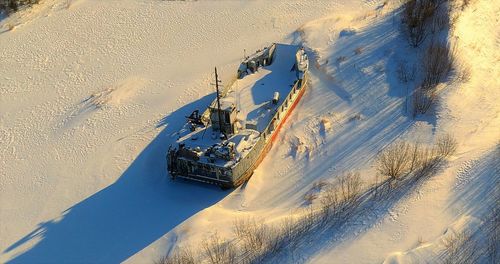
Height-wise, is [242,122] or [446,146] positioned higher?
[242,122]

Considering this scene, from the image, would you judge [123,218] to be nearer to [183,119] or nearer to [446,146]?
[183,119]

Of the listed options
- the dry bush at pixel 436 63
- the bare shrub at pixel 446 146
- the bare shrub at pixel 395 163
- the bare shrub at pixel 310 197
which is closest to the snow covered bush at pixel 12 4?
the bare shrub at pixel 310 197

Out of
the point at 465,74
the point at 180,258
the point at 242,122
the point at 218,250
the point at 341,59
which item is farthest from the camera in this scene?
the point at 341,59

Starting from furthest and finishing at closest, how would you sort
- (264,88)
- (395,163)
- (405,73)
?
(405,73), (264,88), (395,163)

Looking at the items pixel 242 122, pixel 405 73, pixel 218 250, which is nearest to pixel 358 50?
pixel 405 73

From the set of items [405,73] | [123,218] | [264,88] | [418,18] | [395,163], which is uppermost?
[418,18]

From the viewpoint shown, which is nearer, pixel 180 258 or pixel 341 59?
pixel 180 258

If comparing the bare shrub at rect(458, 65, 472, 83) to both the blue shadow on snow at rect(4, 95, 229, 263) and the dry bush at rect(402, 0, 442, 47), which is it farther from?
the blue shadow on snow at rect(4, 95, 229, 263)

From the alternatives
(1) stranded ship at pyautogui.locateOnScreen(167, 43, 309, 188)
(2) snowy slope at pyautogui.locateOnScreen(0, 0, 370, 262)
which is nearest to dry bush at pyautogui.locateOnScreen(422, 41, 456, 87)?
(1) stranded ship at pyautogui.locateOnScreen(167, 43, 309, 188)
